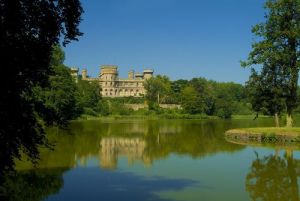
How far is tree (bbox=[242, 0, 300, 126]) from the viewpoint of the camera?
3272 cm

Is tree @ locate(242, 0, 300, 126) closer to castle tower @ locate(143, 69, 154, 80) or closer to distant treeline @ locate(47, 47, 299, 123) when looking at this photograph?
distant treeline @ locate(47, 47, 299, 123)

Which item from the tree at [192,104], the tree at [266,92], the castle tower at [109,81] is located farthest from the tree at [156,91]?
the tree at [266,92]

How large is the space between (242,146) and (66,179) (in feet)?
48.4

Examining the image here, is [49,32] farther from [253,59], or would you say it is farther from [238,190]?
[253,59]

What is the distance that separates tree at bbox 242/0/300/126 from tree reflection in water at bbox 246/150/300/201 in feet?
49.6

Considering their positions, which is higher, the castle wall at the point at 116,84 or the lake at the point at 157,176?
the castle wall at the point at 116,84

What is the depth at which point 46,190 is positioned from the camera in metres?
11.5

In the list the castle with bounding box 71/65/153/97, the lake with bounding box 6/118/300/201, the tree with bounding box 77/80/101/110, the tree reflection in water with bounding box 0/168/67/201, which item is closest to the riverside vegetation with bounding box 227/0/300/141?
the lake with bounding box 6/118/300/201

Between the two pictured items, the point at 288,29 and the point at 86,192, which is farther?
the point at 288,29

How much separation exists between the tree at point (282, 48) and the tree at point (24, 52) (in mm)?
27229

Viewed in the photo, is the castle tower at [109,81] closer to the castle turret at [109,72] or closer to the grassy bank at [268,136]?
the castle turret at [109,72]

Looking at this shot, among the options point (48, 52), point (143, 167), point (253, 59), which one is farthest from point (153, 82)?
point (48, 52)

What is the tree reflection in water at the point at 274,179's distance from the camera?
11438 mm

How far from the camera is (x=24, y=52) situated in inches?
292
